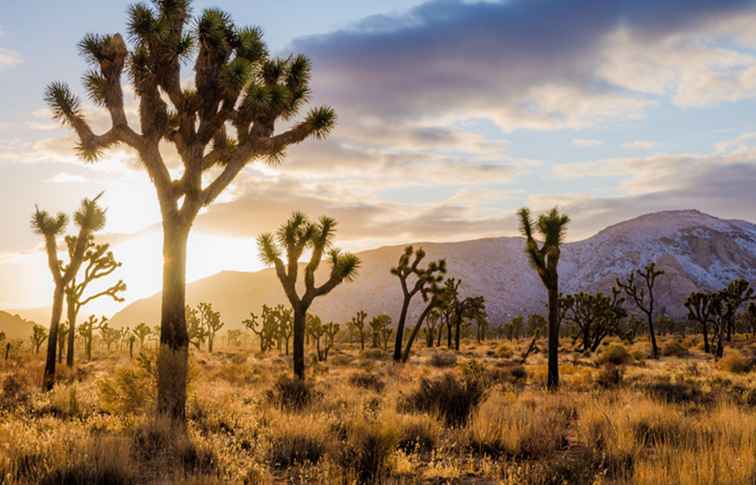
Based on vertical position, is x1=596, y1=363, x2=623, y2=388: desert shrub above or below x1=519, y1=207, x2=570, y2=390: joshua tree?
below

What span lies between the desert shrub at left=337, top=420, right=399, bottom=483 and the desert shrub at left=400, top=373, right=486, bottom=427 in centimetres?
287

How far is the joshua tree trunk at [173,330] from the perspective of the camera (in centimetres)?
1006

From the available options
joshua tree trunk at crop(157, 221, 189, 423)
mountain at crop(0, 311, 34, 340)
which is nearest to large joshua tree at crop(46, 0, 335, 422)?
joshua tree trunk at crop(157, 221, 189, 423)

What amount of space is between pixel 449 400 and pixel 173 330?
5718 mm

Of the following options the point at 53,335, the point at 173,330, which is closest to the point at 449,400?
the point at 173,330

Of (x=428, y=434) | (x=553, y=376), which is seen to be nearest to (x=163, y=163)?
(x=428, y=434)

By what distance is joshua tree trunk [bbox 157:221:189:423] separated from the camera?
33.0 ft

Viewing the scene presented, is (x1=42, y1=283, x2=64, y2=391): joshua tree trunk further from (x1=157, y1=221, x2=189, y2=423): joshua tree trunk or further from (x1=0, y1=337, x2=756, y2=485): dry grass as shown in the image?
(x1=157, y1=221, x2=189, y2=423): joshua tree trunk

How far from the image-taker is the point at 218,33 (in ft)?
39.3

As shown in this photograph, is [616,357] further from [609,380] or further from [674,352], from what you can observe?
[609,380]

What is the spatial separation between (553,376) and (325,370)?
432 inches

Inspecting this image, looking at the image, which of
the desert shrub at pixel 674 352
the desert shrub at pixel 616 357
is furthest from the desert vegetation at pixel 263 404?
the desert shrub at pixel 674 352

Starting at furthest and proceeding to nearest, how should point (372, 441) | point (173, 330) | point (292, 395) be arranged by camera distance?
point (292, 395) → point (173, 330) → point (372, 441)

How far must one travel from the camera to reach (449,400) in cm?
1060
